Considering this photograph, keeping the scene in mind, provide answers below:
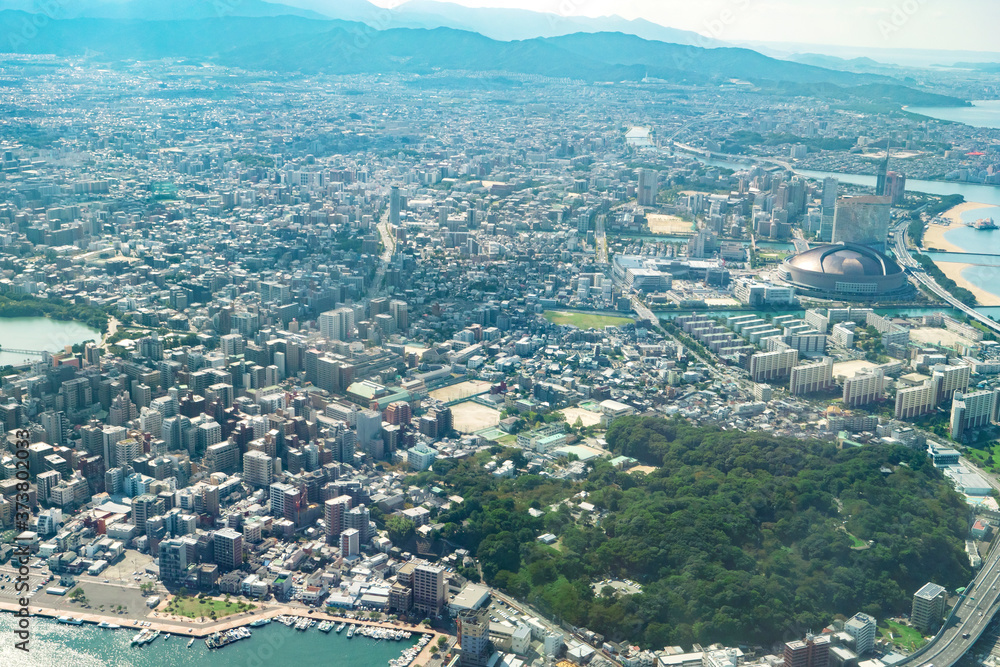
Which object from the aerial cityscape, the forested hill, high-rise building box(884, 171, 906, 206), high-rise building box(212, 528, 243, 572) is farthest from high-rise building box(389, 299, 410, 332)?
high-rise building box(884, 171, 906, 206)

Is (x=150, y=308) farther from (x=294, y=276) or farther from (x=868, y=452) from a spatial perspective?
(x=868, y=452)

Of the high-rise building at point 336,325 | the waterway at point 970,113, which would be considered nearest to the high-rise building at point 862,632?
the high-rise building at point 336,325

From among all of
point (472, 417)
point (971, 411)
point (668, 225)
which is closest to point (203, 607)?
point (472, 417)

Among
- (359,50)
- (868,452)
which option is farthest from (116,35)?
(868,452)

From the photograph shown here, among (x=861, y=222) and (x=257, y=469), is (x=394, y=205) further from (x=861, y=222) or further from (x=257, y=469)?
(x=257, y=469)

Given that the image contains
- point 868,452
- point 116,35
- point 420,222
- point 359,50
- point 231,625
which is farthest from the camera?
point 359,50

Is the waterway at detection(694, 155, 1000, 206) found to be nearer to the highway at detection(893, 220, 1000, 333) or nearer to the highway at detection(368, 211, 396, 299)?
the highway at detection(893, 220, 1000, 333)

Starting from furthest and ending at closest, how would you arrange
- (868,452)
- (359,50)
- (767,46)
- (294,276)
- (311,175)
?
(767,46)
(359,50)
(311,175)
(294,276)
(868,452)

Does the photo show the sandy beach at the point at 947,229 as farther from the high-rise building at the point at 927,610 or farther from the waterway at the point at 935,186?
the high-rise building at the point at 927,610
